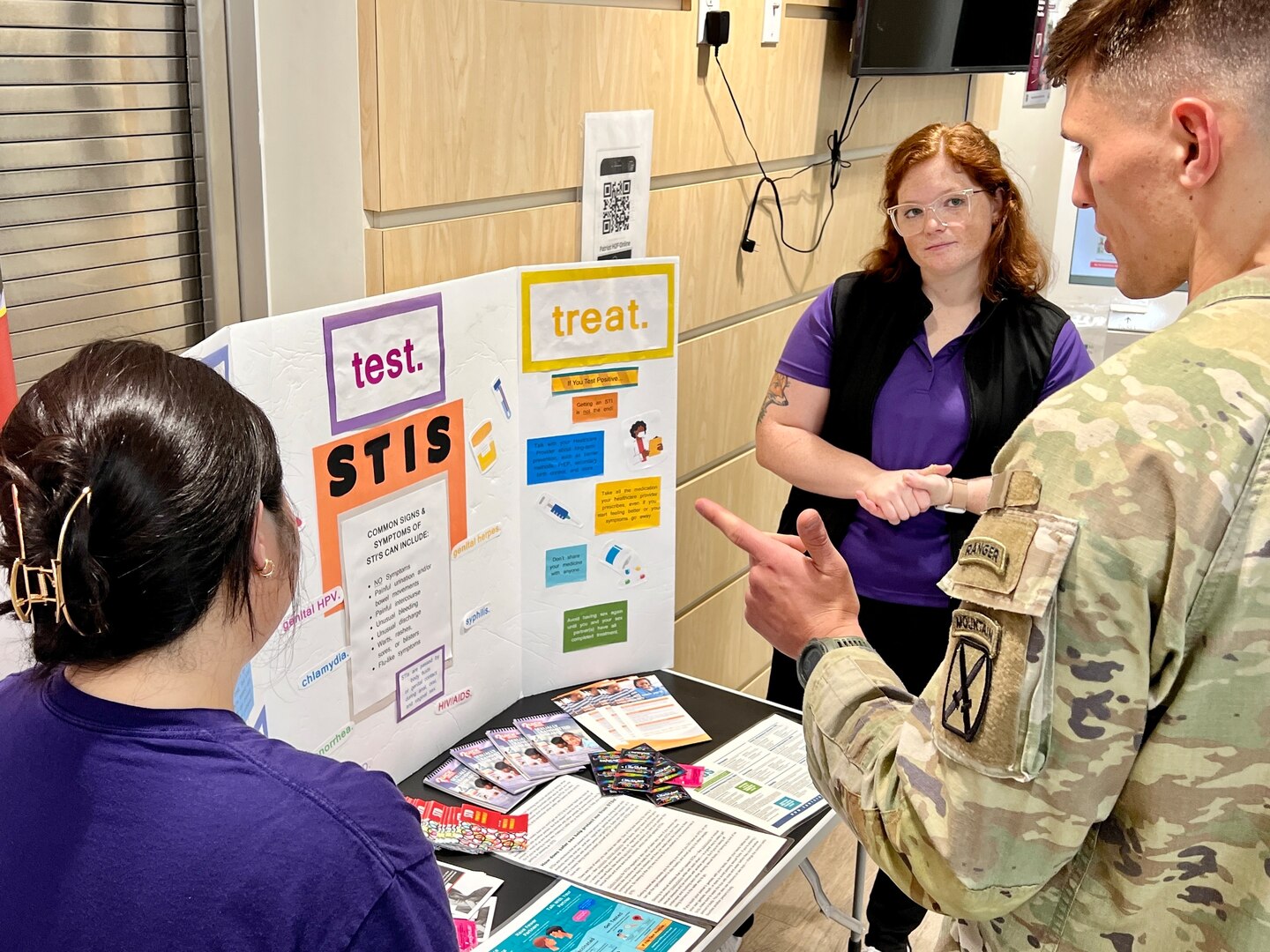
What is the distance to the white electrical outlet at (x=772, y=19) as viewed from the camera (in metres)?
2.67

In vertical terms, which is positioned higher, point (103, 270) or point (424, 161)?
point (424, 161)

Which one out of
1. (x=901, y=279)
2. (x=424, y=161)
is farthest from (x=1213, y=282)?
(x=901, y=279)

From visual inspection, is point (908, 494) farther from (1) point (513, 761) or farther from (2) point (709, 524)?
(2) point (709, 524)

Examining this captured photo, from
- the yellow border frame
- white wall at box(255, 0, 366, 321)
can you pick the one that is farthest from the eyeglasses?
white wall at box(255, 0, 366, 321)

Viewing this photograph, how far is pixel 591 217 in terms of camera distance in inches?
88.7

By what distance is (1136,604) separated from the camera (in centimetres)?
84

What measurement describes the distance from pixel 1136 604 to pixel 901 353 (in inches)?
58.0

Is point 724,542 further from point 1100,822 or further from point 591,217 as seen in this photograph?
point 1100,822

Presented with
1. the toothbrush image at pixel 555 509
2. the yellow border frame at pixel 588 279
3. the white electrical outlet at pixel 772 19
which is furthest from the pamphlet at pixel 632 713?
the white electrical outlet at pixel 772 19

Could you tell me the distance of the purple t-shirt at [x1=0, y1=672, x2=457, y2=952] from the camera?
816 mm

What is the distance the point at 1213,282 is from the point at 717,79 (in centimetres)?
180

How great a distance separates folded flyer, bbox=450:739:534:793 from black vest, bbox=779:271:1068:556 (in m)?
0.79

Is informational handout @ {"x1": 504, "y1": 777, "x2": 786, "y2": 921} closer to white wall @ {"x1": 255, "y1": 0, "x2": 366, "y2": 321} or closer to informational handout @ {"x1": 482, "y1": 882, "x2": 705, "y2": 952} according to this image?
informational handout @ {"x1": 482, "y1": 882, "x2": 705, "y2": 952}

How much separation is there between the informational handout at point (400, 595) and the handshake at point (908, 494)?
788 millimetres
